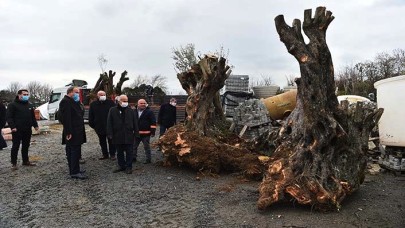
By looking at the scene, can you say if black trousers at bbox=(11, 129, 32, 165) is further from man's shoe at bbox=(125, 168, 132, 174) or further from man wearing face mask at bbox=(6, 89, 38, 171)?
man's shoe at bbox=(125, 168, 132, 174)

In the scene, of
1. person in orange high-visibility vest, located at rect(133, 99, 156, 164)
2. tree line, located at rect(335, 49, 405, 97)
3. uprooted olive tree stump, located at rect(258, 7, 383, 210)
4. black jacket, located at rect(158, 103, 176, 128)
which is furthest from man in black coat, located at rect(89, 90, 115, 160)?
tree line, located at rect(335, 49, 405, 97)

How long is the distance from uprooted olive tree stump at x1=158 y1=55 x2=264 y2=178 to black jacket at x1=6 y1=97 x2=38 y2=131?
9.19ft

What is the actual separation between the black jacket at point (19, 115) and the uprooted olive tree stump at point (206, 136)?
2.80 meters

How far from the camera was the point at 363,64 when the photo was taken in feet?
120

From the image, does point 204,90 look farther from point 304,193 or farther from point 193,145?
point 304,193

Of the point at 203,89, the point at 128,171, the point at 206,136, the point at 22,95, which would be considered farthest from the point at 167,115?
the point at 22,95

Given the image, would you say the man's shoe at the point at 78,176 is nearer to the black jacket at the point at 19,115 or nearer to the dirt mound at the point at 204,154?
the black jacket at the point at 19,115

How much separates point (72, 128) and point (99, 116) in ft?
6.07

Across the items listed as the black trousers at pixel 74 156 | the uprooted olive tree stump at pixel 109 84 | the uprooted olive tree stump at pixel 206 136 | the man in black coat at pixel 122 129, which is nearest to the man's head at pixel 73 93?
the man in black coat at pixel 122 129

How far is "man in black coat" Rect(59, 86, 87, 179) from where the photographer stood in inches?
300

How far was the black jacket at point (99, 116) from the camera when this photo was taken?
9.48 meters

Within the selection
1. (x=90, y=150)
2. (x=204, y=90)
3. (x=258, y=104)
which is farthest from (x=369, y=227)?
(x=90, y=150)

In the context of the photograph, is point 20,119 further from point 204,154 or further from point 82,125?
point 204,154

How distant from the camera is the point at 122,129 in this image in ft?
27.2
